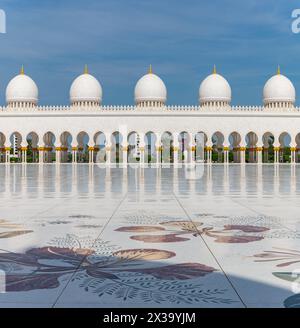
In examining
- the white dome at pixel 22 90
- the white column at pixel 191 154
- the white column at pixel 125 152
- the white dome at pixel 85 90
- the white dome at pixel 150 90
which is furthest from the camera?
the white dome at pixel 22 90

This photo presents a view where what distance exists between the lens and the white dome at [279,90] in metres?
36.6

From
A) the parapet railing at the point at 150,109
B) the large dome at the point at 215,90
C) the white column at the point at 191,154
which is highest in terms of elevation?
the large dome at the point at 215,90

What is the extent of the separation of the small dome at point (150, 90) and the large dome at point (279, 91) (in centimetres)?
785

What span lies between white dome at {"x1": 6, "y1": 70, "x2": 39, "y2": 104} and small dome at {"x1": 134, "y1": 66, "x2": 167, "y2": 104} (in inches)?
307

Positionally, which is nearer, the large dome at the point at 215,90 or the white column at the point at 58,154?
the white column at the point at 58,154

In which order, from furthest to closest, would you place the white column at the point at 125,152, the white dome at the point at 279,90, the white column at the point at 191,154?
the white dome at the point at 279,90, the white column at the point at 191,154, the white column at the point at 125,152

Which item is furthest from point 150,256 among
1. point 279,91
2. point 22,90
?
point 279,91

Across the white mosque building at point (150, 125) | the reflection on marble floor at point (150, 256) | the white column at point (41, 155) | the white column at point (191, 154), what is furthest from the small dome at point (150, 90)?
the reflection on marble floor at point (150, 256)

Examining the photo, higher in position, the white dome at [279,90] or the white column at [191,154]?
the white dome at [279,90]

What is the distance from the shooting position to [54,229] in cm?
A: 389

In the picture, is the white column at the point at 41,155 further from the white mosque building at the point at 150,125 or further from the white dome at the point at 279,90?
the white dome at the point at 279,90

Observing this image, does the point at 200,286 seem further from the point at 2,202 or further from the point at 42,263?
the point at 2,202

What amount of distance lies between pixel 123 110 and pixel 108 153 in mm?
3466

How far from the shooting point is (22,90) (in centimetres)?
3634
